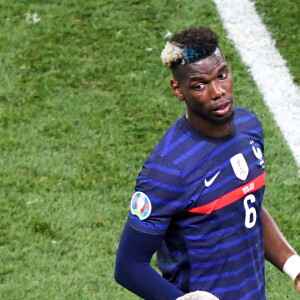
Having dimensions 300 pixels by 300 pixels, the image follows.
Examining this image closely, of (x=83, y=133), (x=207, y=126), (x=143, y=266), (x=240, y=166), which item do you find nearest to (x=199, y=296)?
(x=143, y=266)

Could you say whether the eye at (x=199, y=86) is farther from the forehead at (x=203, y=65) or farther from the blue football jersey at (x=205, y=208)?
the blue football jersey at (x=205, y=208)

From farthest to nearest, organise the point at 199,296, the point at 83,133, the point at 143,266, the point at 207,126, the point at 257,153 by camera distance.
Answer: the point at 83,133, the point at 257,153, the point at 207,126, the point at 143,266, the point at 199,296

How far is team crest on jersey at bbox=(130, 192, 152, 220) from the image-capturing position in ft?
12.1

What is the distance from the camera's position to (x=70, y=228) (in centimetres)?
680

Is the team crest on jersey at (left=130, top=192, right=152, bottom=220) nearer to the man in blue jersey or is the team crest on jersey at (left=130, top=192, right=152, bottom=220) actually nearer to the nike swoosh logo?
the man in blue jersey

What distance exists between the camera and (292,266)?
13.7 ft

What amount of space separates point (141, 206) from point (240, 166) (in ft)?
1.54

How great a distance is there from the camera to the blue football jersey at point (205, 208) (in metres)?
3.71

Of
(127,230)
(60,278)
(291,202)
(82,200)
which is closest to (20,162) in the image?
(82,200)

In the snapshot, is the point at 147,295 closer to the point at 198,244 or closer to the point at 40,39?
the point at 198,244

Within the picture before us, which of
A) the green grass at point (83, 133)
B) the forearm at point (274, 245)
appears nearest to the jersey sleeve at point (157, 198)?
the forearm at point (274, 245)

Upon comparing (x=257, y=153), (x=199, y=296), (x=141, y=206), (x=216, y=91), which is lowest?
(x=199, y=296)

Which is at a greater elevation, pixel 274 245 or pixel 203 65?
pixel 203 65

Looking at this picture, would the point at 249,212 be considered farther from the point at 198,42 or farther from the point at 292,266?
the point at 198,42
